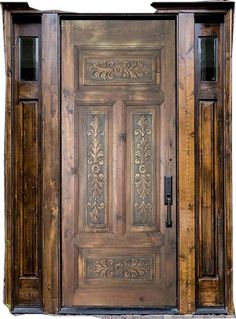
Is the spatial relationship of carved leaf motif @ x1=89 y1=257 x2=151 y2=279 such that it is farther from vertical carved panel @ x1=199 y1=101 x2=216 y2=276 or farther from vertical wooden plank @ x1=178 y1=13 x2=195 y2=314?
vertical carved panel @ x1=199 y1=101 x2=216 y2=276

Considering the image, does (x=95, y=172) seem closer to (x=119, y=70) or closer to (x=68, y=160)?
(x=68, y=160)

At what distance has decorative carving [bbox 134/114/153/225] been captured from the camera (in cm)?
448

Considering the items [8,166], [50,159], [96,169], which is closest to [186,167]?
[96,169]

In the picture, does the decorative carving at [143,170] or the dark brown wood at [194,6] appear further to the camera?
the decorative carving at [143,170]

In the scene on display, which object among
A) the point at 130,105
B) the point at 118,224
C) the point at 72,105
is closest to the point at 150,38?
the point at 130,105

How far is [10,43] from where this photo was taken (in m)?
4.40

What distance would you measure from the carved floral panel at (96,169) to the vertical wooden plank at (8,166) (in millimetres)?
633

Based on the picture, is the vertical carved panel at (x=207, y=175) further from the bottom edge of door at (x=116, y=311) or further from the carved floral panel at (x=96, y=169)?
the carved floral panel at (x=96, y=169)

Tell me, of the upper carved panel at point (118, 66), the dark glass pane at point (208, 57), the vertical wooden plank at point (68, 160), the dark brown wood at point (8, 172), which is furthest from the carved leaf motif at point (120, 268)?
the dark glass pane at point (208, 57)

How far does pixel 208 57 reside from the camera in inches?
176

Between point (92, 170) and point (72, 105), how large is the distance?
56cm

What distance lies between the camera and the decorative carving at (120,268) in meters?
4.51

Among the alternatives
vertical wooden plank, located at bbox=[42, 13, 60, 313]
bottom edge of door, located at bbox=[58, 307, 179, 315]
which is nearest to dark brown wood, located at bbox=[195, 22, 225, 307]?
bottom edge of door, located at bbox=[58, 307, 179, 315]

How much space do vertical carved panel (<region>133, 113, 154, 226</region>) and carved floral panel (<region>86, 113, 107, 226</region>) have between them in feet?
0.84
